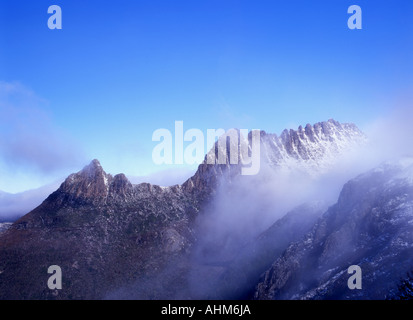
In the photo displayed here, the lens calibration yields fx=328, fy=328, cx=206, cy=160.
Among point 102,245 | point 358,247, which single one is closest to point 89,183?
point 102,245

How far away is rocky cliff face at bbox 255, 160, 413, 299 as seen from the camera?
82188mm

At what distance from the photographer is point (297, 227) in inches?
5881

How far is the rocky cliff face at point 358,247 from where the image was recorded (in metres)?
82.2

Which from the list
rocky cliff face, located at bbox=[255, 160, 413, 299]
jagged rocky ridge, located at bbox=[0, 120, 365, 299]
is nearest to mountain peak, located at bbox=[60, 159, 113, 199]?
jagged rocky ridge, located at bbox=[0, 120, 365, 299]

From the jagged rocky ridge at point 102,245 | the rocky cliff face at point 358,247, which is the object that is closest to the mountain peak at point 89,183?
the jagged rocky ridge at point 102,245

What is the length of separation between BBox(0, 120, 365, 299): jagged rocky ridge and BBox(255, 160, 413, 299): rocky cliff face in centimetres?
2054

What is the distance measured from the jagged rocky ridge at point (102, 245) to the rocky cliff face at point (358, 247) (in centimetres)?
2054

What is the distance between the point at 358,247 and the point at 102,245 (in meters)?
116

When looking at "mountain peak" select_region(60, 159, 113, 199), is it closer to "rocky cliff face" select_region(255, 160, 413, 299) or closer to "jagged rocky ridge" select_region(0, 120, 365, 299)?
"jagged rocky ridge" select_region(0, 120, 365, 299)

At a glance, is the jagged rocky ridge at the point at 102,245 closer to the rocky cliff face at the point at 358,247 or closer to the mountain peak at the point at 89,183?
the mountain peak at the point at 89,183

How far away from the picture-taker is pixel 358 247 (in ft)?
331

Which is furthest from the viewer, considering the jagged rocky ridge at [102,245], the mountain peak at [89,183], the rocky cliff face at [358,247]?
the mountain peak at [89,183]

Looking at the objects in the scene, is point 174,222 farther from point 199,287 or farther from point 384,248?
point 384,248
